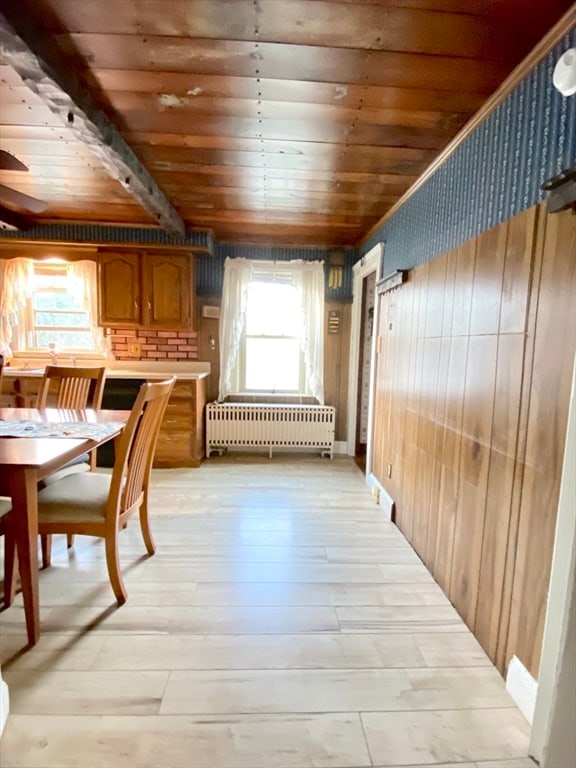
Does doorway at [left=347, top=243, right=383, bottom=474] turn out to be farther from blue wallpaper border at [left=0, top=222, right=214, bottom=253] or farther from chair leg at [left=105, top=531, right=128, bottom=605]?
chair leg at [left=105, top=531, right=128, bottom=605]

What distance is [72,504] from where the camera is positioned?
171 cm

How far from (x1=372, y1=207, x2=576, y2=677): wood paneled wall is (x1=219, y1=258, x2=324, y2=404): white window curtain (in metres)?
1.86

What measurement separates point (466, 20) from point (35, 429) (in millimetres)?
2482

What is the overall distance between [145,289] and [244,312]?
1.04m

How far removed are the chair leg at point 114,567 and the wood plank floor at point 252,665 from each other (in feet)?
0.21

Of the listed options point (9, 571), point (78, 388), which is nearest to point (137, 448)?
point (9, 571)

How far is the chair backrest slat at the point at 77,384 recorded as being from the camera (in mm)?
2598

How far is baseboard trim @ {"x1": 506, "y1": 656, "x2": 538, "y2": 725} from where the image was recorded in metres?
1.26

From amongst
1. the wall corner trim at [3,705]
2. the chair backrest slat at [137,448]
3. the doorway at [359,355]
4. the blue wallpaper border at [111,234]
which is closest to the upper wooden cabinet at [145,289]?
the blue wallpaper border at [111,234]

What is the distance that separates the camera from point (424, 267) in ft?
7.46

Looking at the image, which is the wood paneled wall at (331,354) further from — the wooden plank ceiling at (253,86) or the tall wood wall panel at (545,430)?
the tall wood wall panel at (545,430)

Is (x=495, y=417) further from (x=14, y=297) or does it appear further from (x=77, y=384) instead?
(x=14, y=297)

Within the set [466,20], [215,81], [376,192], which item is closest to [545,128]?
[466,20]

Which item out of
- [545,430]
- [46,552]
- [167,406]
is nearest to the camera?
[545,430]
